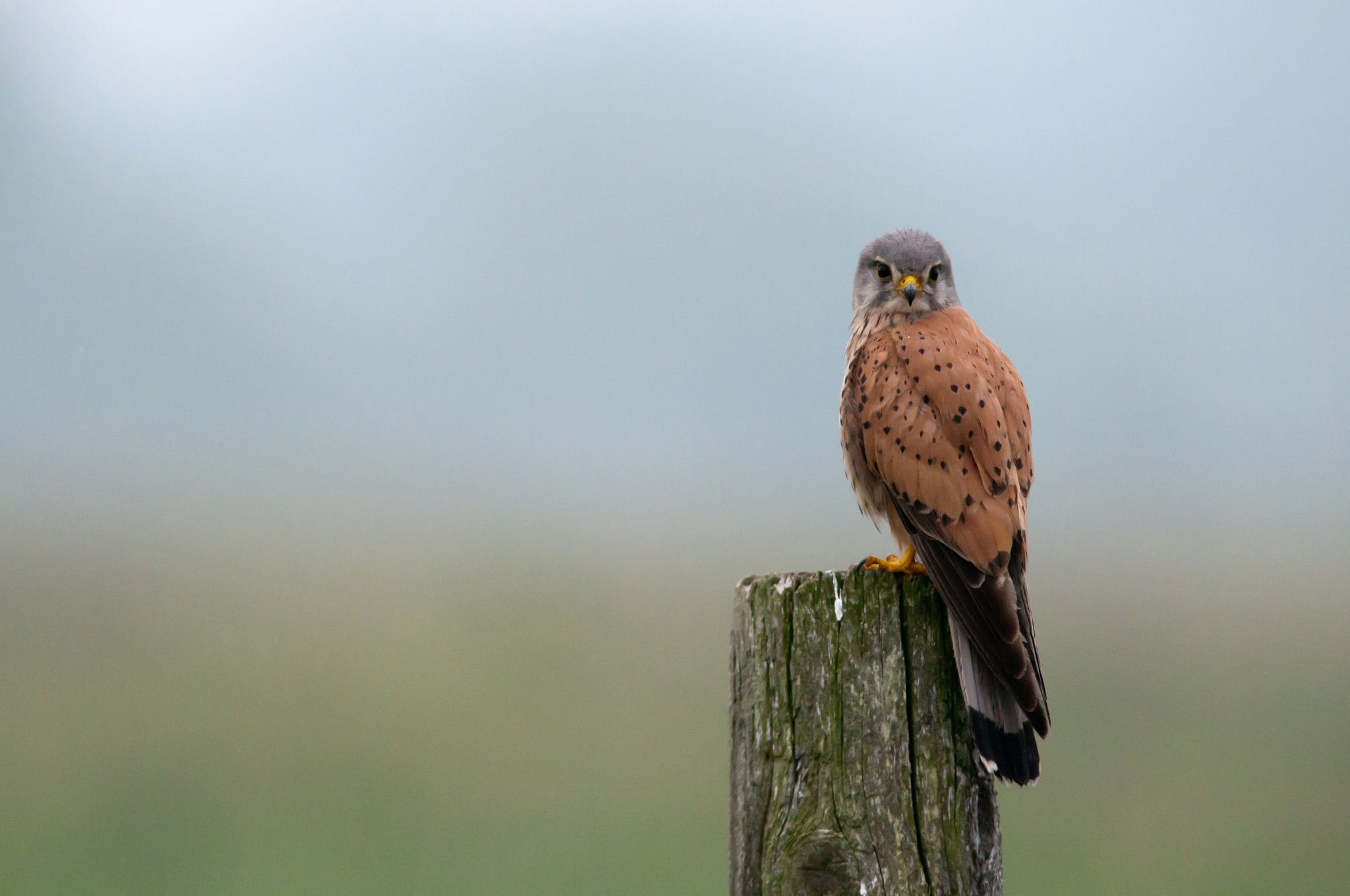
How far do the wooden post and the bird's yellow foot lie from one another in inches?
11.1

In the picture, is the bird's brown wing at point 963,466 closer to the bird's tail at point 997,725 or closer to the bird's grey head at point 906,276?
the bird's tail at point 997,725

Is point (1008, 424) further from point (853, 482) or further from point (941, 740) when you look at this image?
point (941, 740)

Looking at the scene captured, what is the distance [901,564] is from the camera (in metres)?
2.97

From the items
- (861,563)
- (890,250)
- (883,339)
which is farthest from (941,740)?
(890,250)

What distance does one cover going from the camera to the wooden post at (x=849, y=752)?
2.17 meters

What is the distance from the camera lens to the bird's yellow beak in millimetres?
3756

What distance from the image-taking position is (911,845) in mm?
2164

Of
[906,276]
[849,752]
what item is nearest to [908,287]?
[906,276]

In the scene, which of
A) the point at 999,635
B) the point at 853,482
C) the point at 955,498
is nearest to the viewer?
the point at 999,635

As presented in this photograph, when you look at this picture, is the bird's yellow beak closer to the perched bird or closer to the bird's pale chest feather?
the perched bird

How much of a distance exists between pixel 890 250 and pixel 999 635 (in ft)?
6.37

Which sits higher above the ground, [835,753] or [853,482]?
[853,482]

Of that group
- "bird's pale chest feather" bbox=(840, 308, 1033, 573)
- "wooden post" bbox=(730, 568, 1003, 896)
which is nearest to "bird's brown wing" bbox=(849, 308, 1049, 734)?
"bird's pale chest feather" bbox=(840, 308, 1033, 573)

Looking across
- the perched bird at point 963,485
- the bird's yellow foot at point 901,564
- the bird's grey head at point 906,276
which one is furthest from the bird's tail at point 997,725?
the bird's grey head at point 906,276
